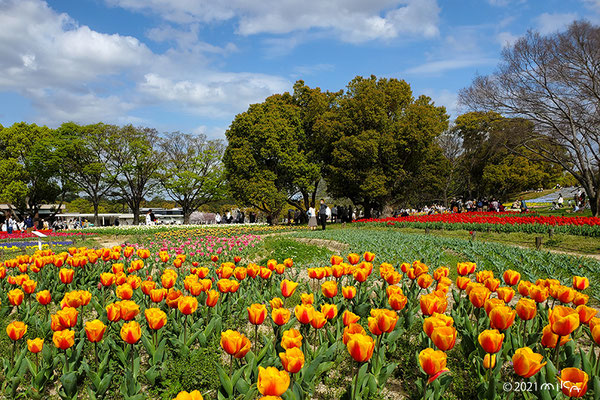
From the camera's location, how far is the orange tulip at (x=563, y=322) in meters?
2.16

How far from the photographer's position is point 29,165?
3341cm

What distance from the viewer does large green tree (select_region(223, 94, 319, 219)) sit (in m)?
25.8

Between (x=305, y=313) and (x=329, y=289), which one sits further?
(x=329, y=289)

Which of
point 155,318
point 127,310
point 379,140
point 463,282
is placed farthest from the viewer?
point 379,140

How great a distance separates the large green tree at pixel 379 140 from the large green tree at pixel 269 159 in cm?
185

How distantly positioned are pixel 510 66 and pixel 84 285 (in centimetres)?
2010

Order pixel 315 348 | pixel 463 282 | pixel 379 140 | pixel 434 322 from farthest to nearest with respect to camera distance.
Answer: pixel 379 140 < pixel 463 282 < pixel 315 348 < pixel 434 322

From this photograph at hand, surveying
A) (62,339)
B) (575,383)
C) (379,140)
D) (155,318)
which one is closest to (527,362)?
(575,383)

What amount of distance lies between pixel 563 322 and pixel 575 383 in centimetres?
54

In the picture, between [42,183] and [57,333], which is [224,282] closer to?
[57,333]

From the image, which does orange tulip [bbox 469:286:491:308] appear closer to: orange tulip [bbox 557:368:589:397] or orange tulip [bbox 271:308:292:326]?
orange tulip [bbox 557:368:589:397]

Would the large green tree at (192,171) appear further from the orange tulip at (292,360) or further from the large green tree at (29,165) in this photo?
the orange tulip at (292,360)

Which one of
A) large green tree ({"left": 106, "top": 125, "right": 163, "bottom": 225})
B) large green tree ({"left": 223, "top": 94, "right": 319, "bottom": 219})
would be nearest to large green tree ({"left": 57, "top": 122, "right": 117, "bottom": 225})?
large green tree ({"left": 106, "top": 125, "right": 163, "bottom": 225})

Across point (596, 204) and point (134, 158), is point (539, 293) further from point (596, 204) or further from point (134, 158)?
point (134, 158)
